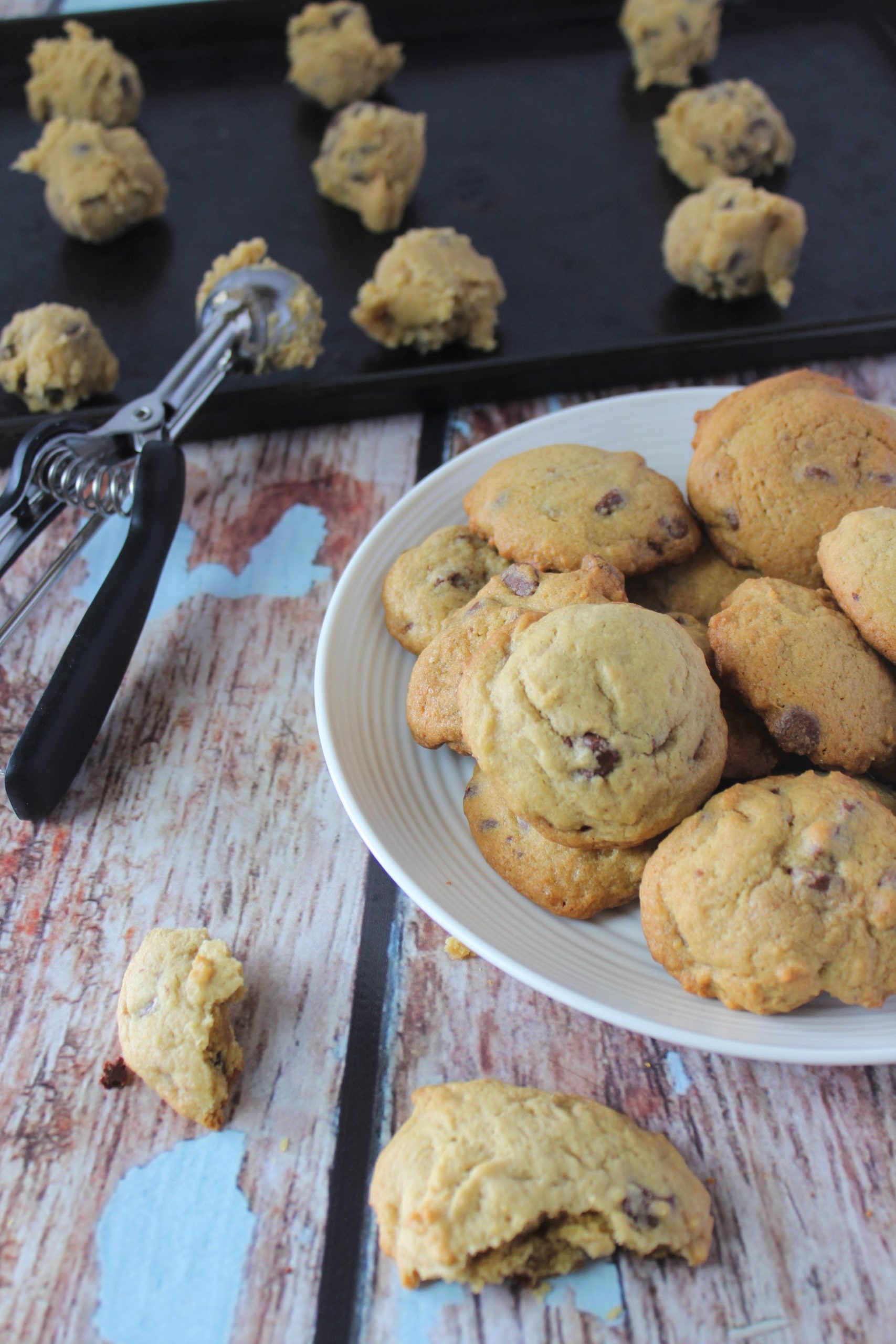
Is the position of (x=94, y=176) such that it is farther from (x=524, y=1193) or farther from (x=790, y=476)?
(x=524, y=1193)

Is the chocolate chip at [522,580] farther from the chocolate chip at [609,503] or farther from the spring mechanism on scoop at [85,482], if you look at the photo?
the spring mechanism on scoop at [85,482]

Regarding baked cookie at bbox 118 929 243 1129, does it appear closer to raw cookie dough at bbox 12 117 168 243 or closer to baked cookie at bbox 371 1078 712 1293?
baked cookie at bbox 371 1078 712 1293

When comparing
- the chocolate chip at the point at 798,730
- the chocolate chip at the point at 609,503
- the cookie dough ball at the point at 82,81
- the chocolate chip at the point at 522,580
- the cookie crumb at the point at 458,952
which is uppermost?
the cookie dough ball at the point at 82,81

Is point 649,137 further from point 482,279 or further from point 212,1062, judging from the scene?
Result: point 212,1062

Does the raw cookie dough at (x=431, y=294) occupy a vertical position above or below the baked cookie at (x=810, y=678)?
above

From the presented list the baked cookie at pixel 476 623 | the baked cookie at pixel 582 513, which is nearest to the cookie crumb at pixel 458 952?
the baked cookie at pixel 476 623

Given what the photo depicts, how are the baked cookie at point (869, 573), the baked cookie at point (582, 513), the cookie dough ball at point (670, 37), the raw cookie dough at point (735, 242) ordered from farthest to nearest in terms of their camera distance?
the cookie dough ball at point (670, 37) < the raw cookie dough at point (735, 242) < the baked cookie at point (582, 513) < the baked cookie at point (869, 573)
